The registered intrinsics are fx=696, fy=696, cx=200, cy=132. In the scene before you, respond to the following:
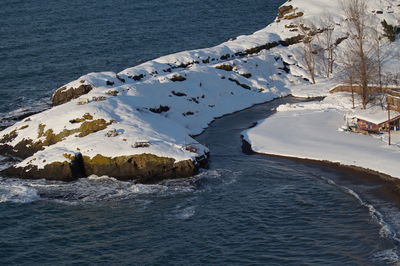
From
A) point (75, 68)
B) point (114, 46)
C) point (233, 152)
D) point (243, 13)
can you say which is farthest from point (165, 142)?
point (243, 13)

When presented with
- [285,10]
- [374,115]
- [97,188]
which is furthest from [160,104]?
[285,10]

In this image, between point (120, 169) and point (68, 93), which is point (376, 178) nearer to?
point (120, 169)

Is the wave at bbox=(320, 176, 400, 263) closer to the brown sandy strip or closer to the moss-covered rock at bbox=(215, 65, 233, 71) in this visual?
the brown sandy strip

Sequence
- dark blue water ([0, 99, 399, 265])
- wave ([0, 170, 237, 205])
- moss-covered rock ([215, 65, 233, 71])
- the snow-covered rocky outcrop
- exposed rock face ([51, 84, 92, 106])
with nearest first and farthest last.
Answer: dark blue water ([0, 99, 399, 265]), wave ([0, 170, 237, 205]), the snow-covered rocky outcrop, exposed rock face ([51, 84, 92, 106]), moss-covered rock ([215, 65, 233, 71])

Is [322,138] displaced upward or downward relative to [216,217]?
upward

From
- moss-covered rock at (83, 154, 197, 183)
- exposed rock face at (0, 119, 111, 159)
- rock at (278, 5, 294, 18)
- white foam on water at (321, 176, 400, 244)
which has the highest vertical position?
rock at (278, 5, 294, 18)

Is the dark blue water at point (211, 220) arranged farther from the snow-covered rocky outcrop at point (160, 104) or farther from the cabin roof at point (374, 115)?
the cabin roof at point (374, 115)

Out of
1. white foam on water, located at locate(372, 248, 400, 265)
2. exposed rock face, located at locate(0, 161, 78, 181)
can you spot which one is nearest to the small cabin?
white foam on water, located at locate(372, 248, 400, 265)
